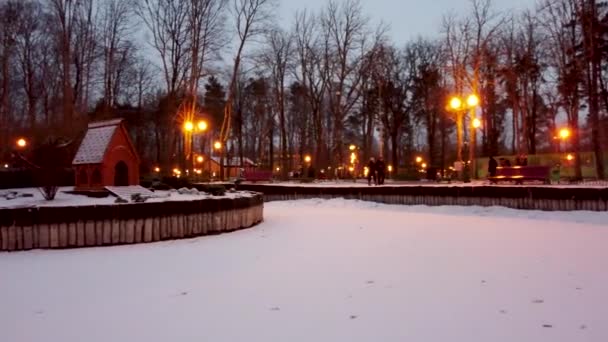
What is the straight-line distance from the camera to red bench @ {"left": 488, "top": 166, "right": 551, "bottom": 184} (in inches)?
769

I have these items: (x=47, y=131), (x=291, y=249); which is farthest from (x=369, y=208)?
(x=47, y=131)

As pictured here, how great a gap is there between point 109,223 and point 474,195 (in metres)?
12.4

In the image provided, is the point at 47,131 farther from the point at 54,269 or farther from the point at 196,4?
the point at 54,269

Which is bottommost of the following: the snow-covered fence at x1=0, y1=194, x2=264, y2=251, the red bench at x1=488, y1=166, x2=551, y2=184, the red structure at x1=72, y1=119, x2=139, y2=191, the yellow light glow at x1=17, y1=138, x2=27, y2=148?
the snow-covered fence at x1=0, y1=194, x2=264, y2=251

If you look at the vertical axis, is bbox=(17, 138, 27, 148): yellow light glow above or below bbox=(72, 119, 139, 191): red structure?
above

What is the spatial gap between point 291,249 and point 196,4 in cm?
2648

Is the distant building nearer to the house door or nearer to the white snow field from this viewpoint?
the house door

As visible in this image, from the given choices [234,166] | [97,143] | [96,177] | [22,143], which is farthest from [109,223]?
[234,166]

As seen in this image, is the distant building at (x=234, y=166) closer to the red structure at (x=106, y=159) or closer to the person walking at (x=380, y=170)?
the person walking at (x=380, y=170)

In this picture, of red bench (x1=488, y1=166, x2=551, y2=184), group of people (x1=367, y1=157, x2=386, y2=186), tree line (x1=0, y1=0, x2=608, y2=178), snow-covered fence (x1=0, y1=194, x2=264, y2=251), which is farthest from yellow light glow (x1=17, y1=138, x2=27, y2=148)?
red bench (x1=488, y1=166, x2=551, y2=184)

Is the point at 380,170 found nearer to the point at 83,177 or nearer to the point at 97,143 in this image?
the point at 97,143

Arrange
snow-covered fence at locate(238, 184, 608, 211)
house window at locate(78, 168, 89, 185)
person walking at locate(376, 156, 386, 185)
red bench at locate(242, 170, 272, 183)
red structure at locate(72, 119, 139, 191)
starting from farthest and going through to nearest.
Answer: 1. red bench at locate(242, 170, 272, 183)
2. person walking at locate(376, 156, 386, 185)
3. house window at locate(78, 168, 89, 185)
4. red structure at locate(72, 119, 139, 191)
5. snow-covered fence at locate(238, 184, 608, 211)

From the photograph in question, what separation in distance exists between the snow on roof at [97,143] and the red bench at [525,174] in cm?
1584

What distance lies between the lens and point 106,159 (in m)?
15.5
